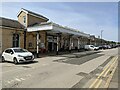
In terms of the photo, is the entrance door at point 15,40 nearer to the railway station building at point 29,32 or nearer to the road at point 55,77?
the railway station building at point 29,32

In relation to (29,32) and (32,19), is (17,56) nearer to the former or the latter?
(29,32)

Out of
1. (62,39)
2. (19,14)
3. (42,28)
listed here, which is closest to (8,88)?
(42,28)

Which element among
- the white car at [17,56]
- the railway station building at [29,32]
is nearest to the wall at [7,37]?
the railway station building at [29,32]

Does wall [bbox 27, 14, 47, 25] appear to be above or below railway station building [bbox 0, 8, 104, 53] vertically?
above

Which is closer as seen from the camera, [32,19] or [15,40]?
[15,40]

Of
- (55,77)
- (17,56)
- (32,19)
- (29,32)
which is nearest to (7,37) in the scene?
(29,32)

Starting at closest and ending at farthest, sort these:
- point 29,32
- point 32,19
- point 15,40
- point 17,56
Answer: point 17,56
point 15,40
point 29,32
point 32,19

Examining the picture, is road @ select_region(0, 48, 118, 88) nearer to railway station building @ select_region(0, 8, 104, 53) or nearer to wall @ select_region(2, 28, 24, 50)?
railway station building @ select_region(0, 8, 104, 53)

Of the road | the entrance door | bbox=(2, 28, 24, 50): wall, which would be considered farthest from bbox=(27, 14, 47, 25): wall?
the road

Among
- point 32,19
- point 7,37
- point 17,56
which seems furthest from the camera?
point 32,19

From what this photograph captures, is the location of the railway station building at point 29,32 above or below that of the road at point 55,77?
above

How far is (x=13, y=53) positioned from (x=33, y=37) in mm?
13650

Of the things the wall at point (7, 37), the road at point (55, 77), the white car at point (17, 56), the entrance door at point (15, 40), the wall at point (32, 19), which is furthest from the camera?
the wall at point (32, 19)

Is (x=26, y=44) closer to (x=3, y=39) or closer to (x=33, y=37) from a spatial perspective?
(x=33, y=37)
